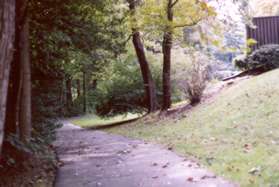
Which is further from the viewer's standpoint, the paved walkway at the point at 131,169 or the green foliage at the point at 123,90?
the green foliage at the point at 123,90

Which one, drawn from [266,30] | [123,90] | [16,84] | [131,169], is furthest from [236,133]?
[123,90]

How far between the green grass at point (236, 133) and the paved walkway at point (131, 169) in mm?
382

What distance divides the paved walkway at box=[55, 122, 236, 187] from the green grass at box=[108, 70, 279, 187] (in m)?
0.38

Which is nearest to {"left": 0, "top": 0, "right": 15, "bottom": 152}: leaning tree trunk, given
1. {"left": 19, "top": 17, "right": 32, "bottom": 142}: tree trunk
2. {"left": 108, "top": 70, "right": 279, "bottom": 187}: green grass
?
{"left": 108, "top": 70, "right": 279, "bottom": 187}: green grass

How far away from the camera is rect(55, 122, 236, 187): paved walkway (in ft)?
21.9

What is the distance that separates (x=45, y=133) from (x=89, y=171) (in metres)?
2.83

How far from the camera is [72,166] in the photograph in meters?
8.88

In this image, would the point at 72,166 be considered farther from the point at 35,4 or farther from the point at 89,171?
the point at 35,4

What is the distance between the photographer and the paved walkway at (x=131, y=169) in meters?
6.67

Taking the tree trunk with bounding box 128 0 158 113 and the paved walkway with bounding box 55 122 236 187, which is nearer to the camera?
the paved walkway with bounding box 55 122 236 187

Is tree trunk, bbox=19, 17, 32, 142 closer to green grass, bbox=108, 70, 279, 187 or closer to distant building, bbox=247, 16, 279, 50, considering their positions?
green grass, bbox=108, 70, 279, 187

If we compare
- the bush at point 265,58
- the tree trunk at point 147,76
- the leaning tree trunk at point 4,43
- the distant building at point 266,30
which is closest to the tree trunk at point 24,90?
the leaning tree trunk at point 4,43

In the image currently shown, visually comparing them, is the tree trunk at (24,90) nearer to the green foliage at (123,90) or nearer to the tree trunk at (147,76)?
the tree trunk at (147,76)

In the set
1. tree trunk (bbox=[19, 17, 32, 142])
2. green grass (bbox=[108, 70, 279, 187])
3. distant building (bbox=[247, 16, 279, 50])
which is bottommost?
green grass (bbox=[108, 70, 279, 187])
